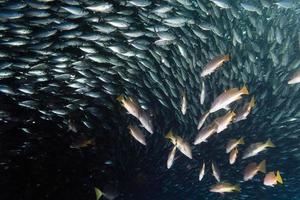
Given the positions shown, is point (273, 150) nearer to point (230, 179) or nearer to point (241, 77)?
point (230, 179)

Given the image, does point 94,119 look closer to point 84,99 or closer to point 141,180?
point 84,99

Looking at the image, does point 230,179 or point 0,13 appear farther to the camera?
point 230,179

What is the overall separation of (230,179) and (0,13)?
431 inches

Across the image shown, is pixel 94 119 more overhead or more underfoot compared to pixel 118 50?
more underfoot

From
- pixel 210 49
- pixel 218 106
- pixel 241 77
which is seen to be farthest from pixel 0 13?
pixel 241 77

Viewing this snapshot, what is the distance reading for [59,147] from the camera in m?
11.6

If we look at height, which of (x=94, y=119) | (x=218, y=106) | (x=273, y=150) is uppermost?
(x=218, y=106)

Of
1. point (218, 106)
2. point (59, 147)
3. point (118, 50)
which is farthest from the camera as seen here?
point (59, 147)

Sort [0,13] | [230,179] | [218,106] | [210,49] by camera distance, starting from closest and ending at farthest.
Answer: [0,13]
[218,106]
[210,49]
[230,179]

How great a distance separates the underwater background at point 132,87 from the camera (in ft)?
25.1

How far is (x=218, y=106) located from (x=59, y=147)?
6410 mm

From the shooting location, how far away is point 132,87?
9.75 m

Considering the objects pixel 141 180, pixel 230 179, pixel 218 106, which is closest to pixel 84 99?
pixel 218 106

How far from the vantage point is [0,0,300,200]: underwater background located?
25.1 feet
